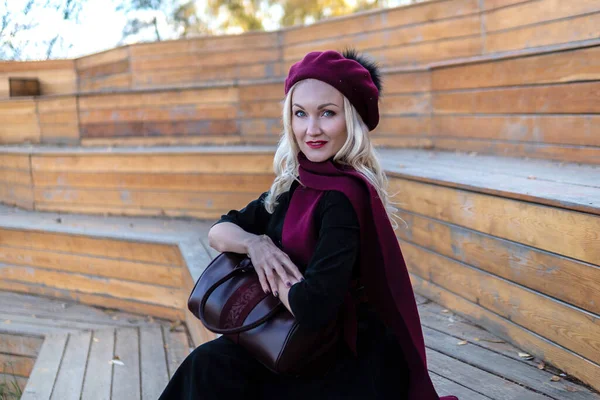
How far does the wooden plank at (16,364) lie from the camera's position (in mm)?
3457

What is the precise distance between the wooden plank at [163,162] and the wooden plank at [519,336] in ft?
5.19

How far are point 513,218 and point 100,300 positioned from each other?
2754 millimetres

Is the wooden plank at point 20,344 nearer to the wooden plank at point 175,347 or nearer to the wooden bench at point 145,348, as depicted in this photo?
the wooden bench at point 145,348

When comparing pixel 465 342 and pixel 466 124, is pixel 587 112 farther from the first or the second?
pixel 465 342

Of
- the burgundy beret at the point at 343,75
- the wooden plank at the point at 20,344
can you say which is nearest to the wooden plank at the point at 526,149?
the burgundy beret at the point at 343,75

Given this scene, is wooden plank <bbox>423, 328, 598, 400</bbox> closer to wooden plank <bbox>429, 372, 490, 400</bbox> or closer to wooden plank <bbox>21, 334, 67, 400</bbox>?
wooden plank <bbox>429, 372, 490, 400</bbox>

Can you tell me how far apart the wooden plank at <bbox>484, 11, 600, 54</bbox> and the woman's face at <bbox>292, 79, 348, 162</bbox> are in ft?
7.12

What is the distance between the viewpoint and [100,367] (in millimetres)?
2922

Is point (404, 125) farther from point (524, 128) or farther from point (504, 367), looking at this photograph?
point (504, 367)

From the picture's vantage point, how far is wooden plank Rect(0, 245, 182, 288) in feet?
12.2

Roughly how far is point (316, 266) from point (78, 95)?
13.1 feet

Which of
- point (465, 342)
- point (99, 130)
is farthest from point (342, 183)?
point (99, 130)

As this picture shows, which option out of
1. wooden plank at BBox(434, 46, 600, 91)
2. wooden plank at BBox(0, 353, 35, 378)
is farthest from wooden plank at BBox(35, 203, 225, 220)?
wooden plank at BBox(434, 46, 600, 91)

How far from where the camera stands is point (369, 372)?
4.69 feet
